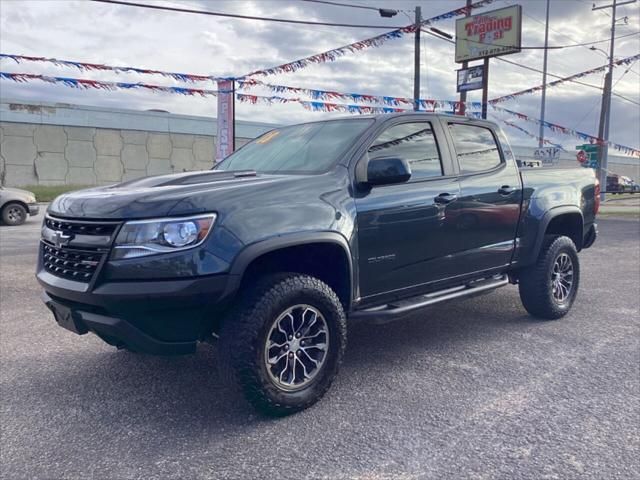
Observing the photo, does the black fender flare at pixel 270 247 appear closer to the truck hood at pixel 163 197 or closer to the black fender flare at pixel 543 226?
the truck hood at pixel 163 197

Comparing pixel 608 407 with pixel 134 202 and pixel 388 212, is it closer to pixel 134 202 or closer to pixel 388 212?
pixel 388 212

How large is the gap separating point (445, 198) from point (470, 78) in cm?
2039

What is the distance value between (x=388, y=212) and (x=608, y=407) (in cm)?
182

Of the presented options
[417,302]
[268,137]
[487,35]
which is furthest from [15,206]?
[487,35]

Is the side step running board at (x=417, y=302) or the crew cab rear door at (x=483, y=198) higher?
the crew cab rear door at (x=483, y=198)

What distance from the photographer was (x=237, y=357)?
312cm

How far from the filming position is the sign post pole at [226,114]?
1534 centimetres

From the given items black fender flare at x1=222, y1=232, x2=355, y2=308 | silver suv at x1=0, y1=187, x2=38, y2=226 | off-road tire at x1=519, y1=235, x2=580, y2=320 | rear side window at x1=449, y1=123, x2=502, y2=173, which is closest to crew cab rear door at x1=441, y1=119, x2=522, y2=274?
rear side window at x1=449, y1=123, x2=502, y2=173

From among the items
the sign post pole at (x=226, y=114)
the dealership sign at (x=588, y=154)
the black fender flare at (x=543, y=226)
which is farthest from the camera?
the dealership sign at (x=588, y=154)

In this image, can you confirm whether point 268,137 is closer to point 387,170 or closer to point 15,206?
point 387,170

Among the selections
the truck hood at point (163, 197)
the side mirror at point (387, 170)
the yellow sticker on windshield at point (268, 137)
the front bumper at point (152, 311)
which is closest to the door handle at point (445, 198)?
the side mirror at point (387, 170)

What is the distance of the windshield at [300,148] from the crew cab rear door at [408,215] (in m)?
0.23

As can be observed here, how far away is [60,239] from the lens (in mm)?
3340

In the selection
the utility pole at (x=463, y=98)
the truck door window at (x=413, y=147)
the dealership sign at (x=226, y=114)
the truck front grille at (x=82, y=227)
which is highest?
the utility pole at (x=463, y=98)
